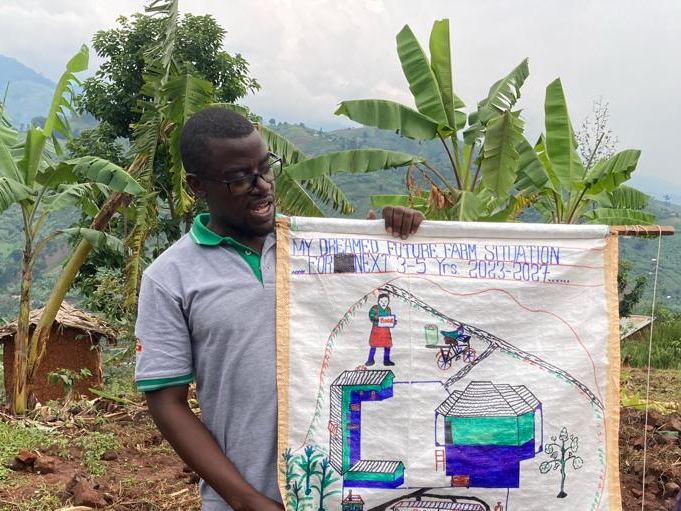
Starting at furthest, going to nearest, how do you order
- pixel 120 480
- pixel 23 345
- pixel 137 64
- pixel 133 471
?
pixel 137 64 < pixel 23 345 < pixel 133 471 < pixel 120 480

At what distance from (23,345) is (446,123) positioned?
461cm

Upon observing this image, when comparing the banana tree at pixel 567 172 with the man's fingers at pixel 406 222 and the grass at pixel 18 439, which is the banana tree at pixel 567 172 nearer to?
the man's fingers at pixel 406 222

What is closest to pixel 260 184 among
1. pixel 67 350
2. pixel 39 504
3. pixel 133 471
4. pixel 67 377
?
pixel 39 504

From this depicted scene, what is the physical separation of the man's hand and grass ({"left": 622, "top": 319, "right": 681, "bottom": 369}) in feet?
32.9

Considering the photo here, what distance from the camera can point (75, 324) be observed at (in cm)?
856

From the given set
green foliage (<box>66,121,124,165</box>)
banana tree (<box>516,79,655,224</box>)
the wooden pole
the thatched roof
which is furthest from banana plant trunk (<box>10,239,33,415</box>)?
the wooden pole

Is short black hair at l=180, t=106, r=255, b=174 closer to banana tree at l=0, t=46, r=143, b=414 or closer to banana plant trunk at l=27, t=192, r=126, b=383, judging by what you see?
banana tree at l=0, t=46, r=143, b=414

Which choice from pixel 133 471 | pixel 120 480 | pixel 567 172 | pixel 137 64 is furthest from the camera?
pixel 137 64

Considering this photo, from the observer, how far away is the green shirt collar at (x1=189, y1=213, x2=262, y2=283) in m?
1.80

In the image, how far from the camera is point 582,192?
669 cm

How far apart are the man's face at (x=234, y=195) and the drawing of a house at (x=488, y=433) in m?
0.68

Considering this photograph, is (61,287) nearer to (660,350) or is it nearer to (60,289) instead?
(60,289)

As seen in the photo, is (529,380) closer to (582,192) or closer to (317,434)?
(317,434)

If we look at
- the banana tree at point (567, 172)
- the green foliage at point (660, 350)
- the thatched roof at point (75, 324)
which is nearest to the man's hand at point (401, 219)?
the banana tree at point (567, 172)
